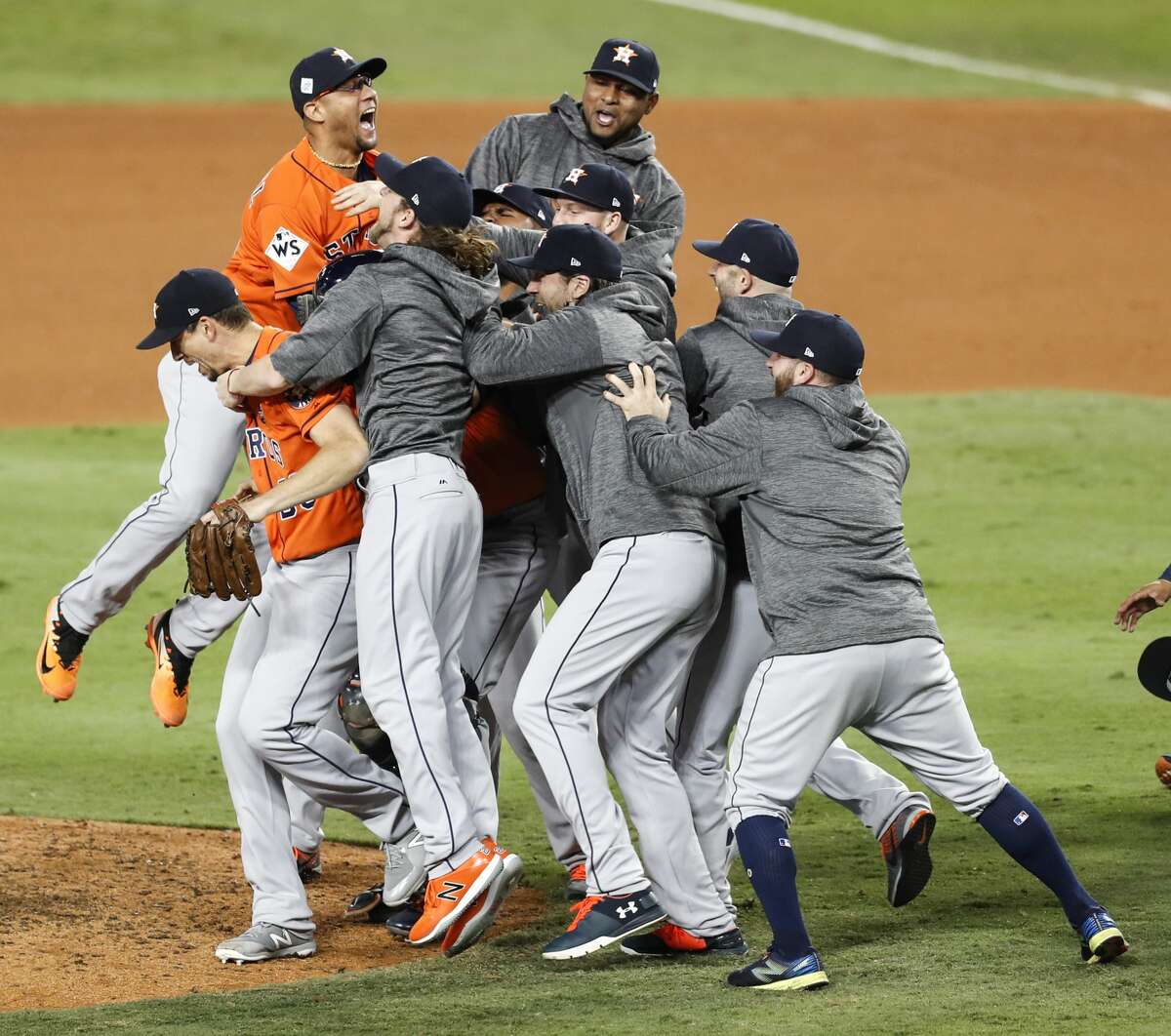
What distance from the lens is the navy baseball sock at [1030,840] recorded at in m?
5.21

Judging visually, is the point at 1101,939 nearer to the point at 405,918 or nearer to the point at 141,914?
the point at 405,918

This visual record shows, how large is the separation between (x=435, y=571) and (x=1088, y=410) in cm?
1118

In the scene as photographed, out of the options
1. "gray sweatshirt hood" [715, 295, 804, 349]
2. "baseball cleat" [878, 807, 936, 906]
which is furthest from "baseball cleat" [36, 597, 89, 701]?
"baseball cleat" [878, 807, 936, 906]

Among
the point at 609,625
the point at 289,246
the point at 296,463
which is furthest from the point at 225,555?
the point at 289,246

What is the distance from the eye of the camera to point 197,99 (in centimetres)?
2944

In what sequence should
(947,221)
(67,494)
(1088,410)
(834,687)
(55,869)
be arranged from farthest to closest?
(947,221), (1088,410), (67,494), (55,869), (834,687)

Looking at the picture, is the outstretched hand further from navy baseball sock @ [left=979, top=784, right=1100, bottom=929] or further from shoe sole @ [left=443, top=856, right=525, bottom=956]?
navy baseball sock @ [left=979, top=784, right=1100, bottom=929]

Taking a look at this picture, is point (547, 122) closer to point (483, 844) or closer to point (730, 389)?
point (730, 389)

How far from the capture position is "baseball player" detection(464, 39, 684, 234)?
21.4 feet

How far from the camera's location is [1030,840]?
5.22m

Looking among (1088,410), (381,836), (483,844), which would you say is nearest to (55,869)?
(381,836)

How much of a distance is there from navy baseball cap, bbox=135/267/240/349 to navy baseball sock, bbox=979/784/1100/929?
8.59 ft

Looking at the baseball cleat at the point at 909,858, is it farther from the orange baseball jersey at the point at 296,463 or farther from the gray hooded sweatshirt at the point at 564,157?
the gray hooded sweatshirt at the point at 564,157

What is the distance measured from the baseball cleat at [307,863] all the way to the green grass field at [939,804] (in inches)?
28.8
